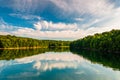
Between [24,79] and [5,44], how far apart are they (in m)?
105

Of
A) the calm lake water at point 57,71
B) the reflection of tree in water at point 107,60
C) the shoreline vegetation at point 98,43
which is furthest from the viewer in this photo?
the shoreline vegetation at point 98,43

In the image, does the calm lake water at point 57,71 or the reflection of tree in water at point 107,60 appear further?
the reflection of tree in water at point 107,60

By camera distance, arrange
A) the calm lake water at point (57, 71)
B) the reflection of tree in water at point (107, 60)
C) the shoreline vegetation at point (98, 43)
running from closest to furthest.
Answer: the calm lake water at point (57, 71) → the reflection of tree in water at point (107, 60) → the shoreline vegetation at point (98, 43)

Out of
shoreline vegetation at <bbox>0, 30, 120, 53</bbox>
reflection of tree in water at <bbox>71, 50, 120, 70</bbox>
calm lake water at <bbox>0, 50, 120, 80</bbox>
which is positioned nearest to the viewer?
calm lake water at <bbox>0, 50, 120, 80</bbox>

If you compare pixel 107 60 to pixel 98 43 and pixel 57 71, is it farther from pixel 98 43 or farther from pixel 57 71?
pixel 98 43

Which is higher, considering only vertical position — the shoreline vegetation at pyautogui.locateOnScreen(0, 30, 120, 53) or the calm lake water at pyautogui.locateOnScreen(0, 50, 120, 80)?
the shoreline vegetation at pyautogui.locateOnScreen(0, 30, 120, 53)

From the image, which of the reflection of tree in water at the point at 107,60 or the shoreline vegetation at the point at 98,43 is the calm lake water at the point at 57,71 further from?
the shoreline vegetation at the point at 98,43

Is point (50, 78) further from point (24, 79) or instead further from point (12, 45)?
point (12, 45)

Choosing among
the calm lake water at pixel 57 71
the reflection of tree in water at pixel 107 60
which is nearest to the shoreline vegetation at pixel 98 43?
the reflection of tree in water at pixel 107 60

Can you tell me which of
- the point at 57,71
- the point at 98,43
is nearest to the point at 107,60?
the point at 57,71

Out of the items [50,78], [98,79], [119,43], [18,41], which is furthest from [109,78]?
[18,41]

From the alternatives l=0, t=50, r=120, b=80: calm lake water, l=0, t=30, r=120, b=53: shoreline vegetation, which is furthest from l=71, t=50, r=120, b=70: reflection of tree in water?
l=0, t=30, r=120, b=53: shoreline vegetation

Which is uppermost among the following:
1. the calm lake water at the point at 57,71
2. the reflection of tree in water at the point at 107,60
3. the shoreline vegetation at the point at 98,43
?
the shoreline vegetation at the point at 98,43

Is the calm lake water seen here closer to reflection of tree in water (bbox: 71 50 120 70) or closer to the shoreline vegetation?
reflection of tree in water (bbox: 71 50 120 70)
